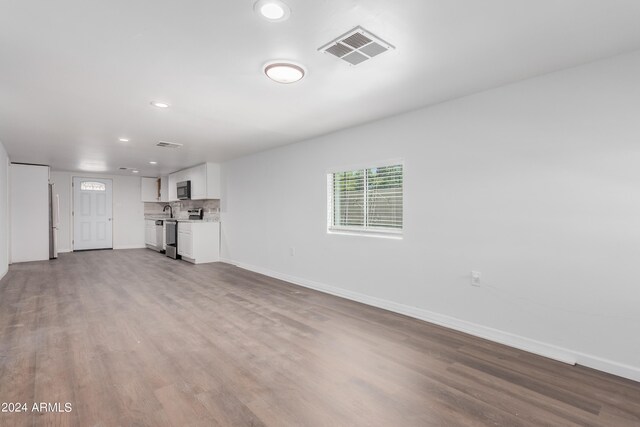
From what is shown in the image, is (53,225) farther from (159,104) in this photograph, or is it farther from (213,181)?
(159,104)

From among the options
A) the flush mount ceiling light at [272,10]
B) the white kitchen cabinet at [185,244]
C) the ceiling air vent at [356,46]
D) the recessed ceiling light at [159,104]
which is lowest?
the white kitchen cabinet at [185,244]

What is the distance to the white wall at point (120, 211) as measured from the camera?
9156mm

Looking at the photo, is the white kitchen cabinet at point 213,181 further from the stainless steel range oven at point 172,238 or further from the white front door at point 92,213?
the white front door at point 92,213

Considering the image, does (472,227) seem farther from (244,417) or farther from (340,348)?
(244,417)

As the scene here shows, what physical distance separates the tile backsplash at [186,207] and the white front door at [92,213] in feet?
3.78

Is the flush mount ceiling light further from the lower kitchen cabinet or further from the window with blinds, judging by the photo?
the lower kitchen cabinet

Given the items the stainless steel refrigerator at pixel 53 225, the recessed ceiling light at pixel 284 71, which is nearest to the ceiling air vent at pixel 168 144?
the recessed ceiling light at pixel 284 71

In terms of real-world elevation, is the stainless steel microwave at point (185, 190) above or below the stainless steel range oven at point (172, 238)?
above

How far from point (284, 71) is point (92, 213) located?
9809 millimetres

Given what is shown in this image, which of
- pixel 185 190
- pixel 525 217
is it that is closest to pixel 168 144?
pixel 185 190

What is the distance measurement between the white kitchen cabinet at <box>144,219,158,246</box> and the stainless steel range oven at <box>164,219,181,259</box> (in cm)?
133

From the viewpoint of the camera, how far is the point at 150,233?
9898 millimetres

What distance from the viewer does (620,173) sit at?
2.36m

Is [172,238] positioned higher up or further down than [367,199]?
further down
